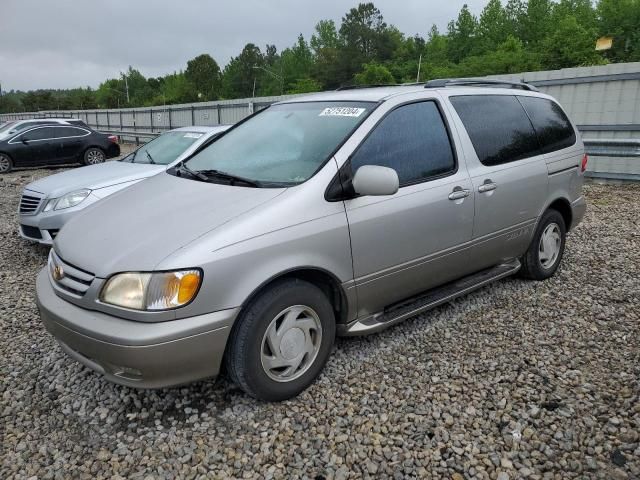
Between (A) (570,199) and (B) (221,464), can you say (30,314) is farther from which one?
(A) (570,199)

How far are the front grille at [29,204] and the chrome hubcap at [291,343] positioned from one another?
4149mm

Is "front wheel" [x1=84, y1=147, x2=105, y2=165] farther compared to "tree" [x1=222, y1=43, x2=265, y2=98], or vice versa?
"tree" [x1=222, y1=43, x2=265, y2=98]

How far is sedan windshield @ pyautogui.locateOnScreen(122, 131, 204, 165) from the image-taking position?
668 centimetres

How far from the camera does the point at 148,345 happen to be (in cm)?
231

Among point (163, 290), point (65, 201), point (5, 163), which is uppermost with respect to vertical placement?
point (163, 290)

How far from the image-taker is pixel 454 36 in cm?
7881

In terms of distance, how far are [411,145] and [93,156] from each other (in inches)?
541

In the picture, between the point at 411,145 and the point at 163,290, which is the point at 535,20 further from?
the point at 163,290

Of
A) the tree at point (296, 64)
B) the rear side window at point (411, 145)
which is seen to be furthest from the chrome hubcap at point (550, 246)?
the tree at point (296, 64)

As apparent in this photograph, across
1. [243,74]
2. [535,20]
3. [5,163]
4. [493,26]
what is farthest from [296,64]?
[5,163]

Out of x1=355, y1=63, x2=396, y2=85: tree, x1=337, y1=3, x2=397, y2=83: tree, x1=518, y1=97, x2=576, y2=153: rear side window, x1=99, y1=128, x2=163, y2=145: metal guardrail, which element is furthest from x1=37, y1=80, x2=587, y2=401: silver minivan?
x1=337, y1=3, x2=397, y2=83: tree

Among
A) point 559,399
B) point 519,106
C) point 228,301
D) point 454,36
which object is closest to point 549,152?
point 519,106

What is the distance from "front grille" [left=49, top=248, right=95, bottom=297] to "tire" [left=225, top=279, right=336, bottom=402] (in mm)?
798

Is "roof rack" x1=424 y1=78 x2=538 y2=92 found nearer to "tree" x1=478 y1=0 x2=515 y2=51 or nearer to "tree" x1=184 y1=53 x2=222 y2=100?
"tree" x1=478 y1=0 x2=515 y2=51
